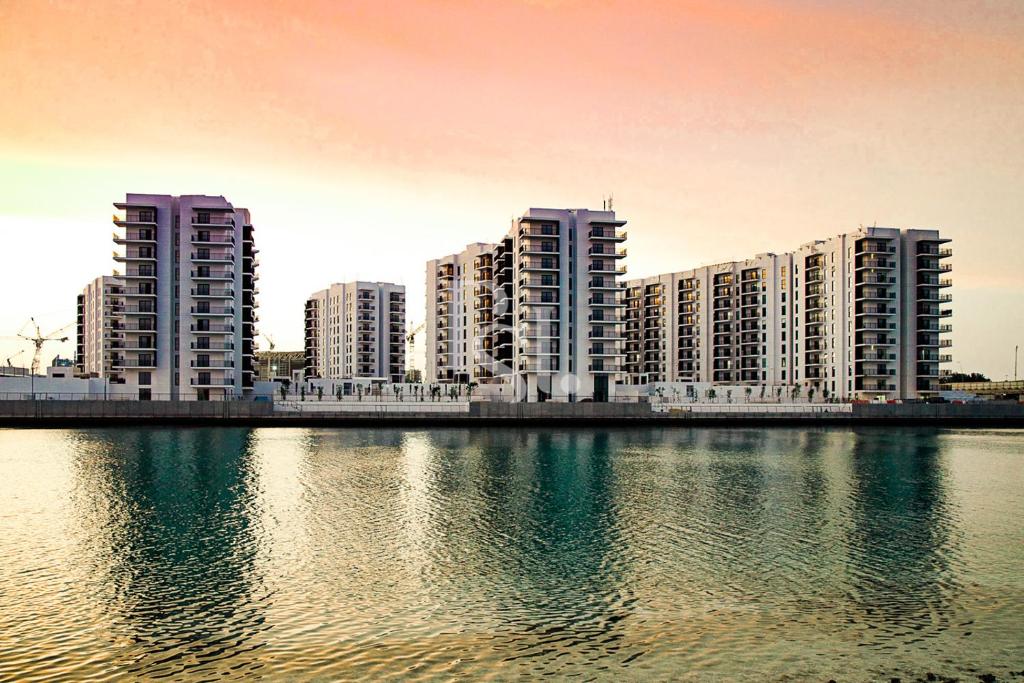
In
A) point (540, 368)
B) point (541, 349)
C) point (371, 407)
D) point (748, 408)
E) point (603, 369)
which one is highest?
point (541, 349)

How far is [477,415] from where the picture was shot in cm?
11725

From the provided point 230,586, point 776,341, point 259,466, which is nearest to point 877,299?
point 776,341

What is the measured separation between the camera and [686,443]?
9200 cm

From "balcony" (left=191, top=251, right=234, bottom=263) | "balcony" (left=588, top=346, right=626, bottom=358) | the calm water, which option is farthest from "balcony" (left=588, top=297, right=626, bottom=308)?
the calm water

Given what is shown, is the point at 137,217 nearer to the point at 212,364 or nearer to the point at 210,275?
the point at 210,275

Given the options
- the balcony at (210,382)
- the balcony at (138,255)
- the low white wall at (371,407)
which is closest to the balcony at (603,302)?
the low white wall at (371,407)

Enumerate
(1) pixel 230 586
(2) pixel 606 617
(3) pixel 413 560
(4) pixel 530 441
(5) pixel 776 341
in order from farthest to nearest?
1. (5) pixel 776 341
2. (4) pixel 530 441
3. (3) pixel 413 560
4. (1) pixel 230 586
5. (2) pixel 606 617

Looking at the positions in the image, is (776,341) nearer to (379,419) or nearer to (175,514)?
(379,419)

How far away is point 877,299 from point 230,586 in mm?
149385

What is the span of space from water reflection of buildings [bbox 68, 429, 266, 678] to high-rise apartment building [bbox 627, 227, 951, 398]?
12588 centimetres

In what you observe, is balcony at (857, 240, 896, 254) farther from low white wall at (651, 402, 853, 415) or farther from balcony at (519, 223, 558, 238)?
balcony at (519, 223, 558, 238)

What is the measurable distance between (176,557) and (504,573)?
42.8ft

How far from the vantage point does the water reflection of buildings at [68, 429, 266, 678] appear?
2114 centimetres

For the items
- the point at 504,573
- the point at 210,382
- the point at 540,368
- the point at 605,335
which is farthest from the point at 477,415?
the point at 504,573
